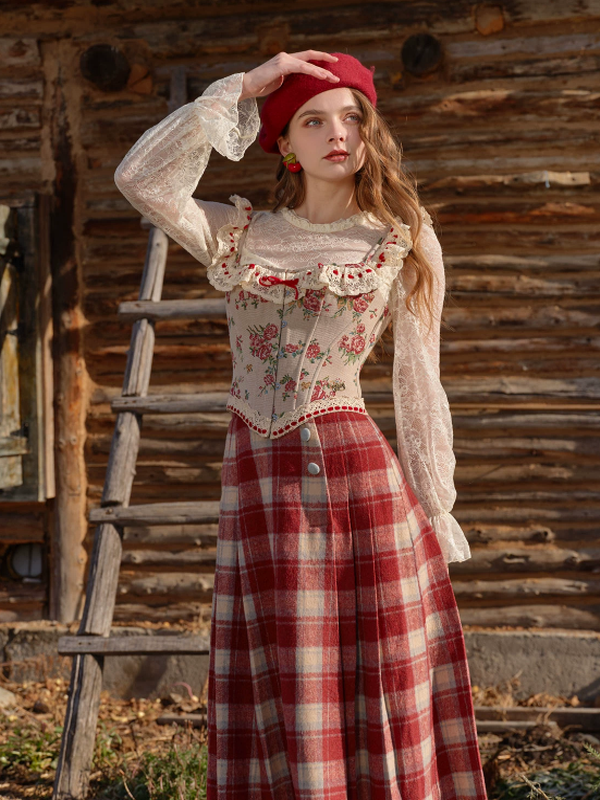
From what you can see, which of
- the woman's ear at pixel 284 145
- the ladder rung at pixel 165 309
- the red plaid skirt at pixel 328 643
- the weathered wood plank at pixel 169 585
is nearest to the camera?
the red plaid skirt at pixel 328 643

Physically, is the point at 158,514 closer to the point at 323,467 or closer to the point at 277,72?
the point at 323,467

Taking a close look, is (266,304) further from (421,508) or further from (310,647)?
(310,647)

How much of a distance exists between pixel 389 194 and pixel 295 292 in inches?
16.3

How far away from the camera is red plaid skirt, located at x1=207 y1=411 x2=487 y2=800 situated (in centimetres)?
198

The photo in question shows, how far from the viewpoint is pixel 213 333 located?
427cm

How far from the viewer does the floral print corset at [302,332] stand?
6.98 feet

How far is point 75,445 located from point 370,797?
2.70 meters

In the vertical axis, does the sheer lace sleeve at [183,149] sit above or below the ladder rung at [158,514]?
above

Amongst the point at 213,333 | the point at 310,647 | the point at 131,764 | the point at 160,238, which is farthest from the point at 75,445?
the point at 310,647

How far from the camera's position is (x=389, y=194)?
2.30 metres

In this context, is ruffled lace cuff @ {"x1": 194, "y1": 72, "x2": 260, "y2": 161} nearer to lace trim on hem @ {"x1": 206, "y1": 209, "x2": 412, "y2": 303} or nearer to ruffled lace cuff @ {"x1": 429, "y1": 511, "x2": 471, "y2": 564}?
lace trim on hem @ {"x1": 206, "y1": 209, "x2": 412, "y2": 303}

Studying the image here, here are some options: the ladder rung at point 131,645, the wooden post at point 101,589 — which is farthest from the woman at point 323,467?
the wooden post at point 101,589

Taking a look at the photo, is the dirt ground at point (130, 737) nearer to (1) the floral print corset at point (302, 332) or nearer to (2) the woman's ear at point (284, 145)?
(1) the floral print corset at point (302, 332)

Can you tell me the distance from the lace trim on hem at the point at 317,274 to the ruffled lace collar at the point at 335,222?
0.08 m
